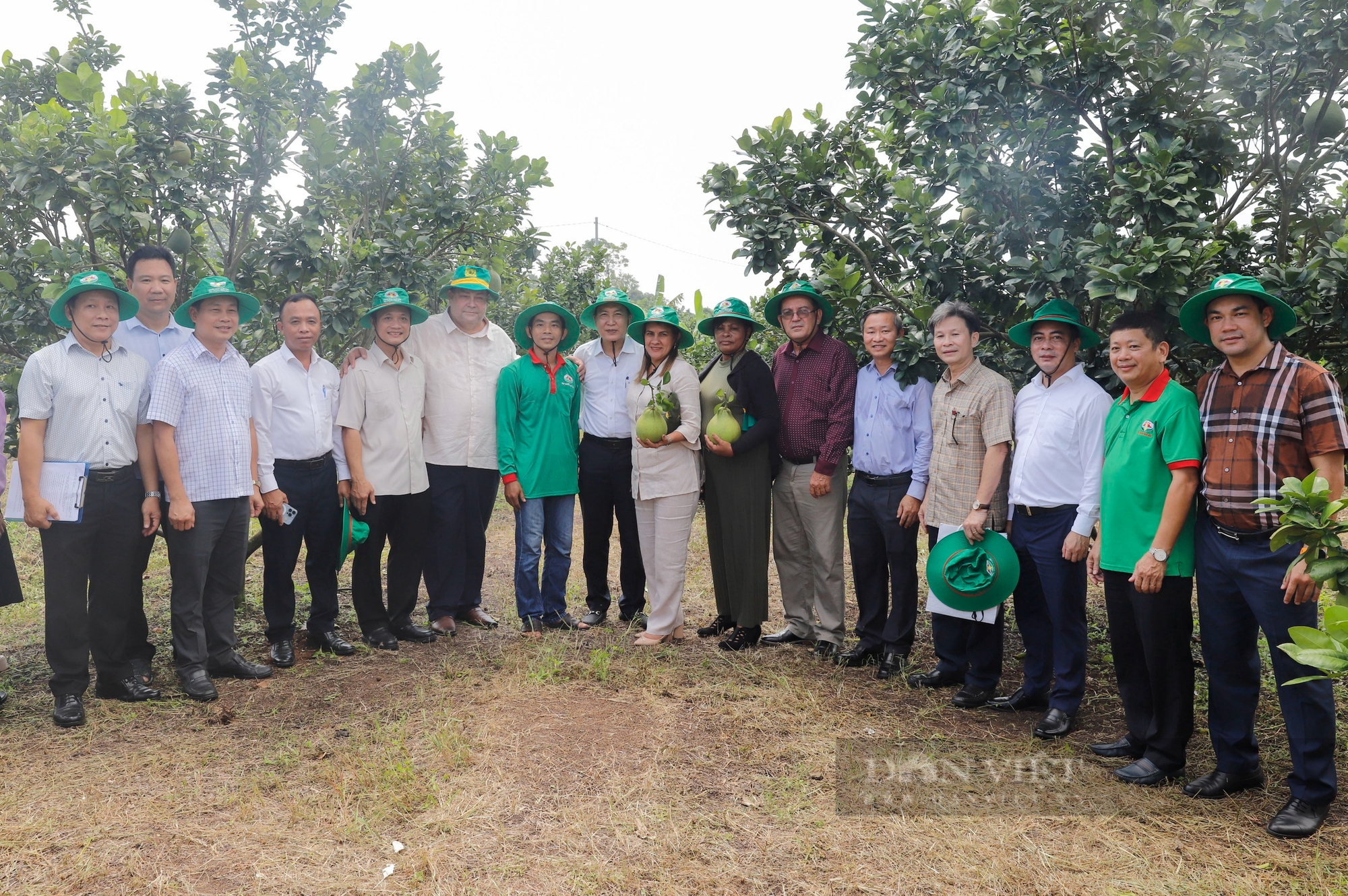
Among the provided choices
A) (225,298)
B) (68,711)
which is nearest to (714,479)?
(225,298)

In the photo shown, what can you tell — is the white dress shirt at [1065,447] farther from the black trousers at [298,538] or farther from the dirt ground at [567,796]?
the black trousers at [298,538]

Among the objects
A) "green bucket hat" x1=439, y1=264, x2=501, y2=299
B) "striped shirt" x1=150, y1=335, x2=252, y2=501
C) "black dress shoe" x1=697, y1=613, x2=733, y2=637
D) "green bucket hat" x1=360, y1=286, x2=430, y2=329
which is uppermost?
"green bucket hat" x1=439, y1=264, x2=501, y2=299

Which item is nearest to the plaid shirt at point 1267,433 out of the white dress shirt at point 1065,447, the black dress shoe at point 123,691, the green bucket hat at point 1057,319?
the white dress shirt at point 1065,447

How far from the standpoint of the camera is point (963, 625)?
4707 millimetres

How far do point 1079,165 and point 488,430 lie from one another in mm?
3670

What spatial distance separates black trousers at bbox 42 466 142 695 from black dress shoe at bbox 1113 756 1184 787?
463cm

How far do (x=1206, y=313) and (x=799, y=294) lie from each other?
7.04ft

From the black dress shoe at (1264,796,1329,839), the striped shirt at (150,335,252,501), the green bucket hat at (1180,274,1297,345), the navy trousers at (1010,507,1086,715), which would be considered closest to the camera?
the black dress shoe at (1264,796,1329,839)

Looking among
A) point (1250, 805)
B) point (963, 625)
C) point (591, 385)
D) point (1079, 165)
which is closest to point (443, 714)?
point (591, 385)

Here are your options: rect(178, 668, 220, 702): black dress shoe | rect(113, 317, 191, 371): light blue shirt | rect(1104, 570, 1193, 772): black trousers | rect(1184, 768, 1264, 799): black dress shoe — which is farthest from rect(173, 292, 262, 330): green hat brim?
rect(1184, 768, 1264, 799): black dress shoe

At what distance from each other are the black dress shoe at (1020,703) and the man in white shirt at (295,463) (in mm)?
3727

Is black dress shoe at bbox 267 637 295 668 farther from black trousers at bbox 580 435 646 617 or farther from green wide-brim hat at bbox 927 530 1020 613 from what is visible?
green wide-brim hat at bbox 927 530 1020 613

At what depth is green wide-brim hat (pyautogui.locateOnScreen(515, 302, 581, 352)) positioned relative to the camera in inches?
215

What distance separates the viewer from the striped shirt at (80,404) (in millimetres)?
4023
